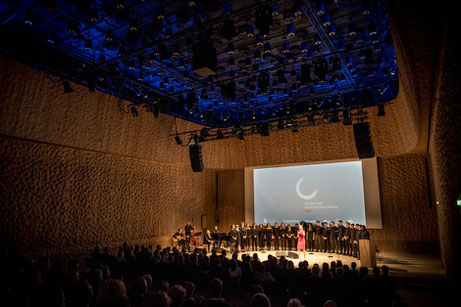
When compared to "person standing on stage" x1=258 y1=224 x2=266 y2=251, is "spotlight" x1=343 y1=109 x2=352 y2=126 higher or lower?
higher

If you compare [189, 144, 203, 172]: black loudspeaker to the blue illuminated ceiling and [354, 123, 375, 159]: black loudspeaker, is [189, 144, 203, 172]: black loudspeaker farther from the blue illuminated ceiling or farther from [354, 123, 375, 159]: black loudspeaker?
[354, 123, 375, 159]: black loudspeaker

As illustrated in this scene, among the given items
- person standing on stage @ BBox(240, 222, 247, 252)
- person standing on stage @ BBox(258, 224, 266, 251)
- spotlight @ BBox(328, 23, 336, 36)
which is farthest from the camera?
person standing on stage @ BBox(258, 224, 266, 251)

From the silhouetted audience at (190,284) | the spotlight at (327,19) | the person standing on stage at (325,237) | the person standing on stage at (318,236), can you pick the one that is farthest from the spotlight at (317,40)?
the person standing on stage at (318,236)

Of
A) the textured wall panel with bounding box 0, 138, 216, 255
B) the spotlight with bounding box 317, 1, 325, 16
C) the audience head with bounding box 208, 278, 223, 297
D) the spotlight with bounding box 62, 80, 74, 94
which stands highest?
the spotlight with bounding box 317, 1, 325, 16

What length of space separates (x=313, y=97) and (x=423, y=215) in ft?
21.2

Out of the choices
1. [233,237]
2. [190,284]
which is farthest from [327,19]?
[233,237]

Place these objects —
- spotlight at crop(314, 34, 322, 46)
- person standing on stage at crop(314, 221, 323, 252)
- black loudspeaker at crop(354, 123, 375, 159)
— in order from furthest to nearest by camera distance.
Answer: person standing on stage at crop(314, 221, 323, 252)
black loudspeaker at crop(354, 123, 375, 159)
spotlight at crop(314, 34, 322, 46)

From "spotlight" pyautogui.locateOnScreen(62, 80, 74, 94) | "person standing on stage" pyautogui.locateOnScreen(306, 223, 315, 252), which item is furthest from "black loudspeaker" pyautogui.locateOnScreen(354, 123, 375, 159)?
"spotlight" pyautogui.locateOnScreen(62, 80, 74, 94)

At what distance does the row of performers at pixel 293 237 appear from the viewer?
11.8 meters

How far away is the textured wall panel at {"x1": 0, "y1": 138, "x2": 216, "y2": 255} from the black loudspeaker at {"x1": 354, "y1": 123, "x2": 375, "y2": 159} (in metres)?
8.35

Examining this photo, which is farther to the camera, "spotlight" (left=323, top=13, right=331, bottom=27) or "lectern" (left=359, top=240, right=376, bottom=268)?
"lectern" (left=359, top=240, right=376, bottom=268)

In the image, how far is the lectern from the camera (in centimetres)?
920

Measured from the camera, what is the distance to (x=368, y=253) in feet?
30.3

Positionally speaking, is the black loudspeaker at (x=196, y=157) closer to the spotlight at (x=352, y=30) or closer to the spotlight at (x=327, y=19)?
the spotlight at (x=327, y=19)
